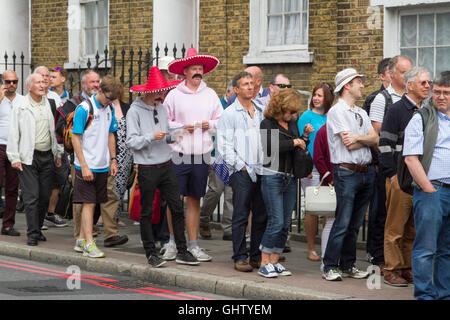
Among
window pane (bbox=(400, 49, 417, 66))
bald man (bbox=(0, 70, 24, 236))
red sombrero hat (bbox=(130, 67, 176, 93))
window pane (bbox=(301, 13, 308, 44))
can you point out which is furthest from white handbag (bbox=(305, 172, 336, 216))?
window pane (bbox=(301, 13, 308, 44))

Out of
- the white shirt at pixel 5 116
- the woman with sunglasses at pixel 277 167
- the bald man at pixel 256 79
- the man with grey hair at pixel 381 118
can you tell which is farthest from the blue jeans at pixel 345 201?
the white shirt at pixel 5 116

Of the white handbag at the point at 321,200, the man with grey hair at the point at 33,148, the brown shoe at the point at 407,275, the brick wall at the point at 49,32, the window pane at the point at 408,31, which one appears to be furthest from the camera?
the brick wall at the point at 49,32

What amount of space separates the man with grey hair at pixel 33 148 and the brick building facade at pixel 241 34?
13.5 feet

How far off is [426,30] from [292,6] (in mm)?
2434

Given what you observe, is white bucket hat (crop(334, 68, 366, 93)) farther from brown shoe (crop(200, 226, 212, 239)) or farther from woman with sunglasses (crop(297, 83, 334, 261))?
brown shoe (crop(200, 226, 212, 239))

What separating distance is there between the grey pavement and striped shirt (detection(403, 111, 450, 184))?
1115mm

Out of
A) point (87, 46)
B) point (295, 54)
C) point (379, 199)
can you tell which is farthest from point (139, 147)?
point (87, 46)

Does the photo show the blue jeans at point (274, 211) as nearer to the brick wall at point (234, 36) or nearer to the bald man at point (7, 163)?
the brick wall at point (234, 36)

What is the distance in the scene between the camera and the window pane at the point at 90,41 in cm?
1734

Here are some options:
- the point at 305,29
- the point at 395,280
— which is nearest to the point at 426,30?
the point at 305,29

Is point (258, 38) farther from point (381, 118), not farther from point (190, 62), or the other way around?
point (381, 118)

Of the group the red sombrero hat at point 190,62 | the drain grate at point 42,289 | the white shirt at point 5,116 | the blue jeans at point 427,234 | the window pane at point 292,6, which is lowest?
the drain grate at point 42,289

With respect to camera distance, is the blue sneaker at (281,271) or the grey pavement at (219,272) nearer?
the grey pavement at (219,272)
